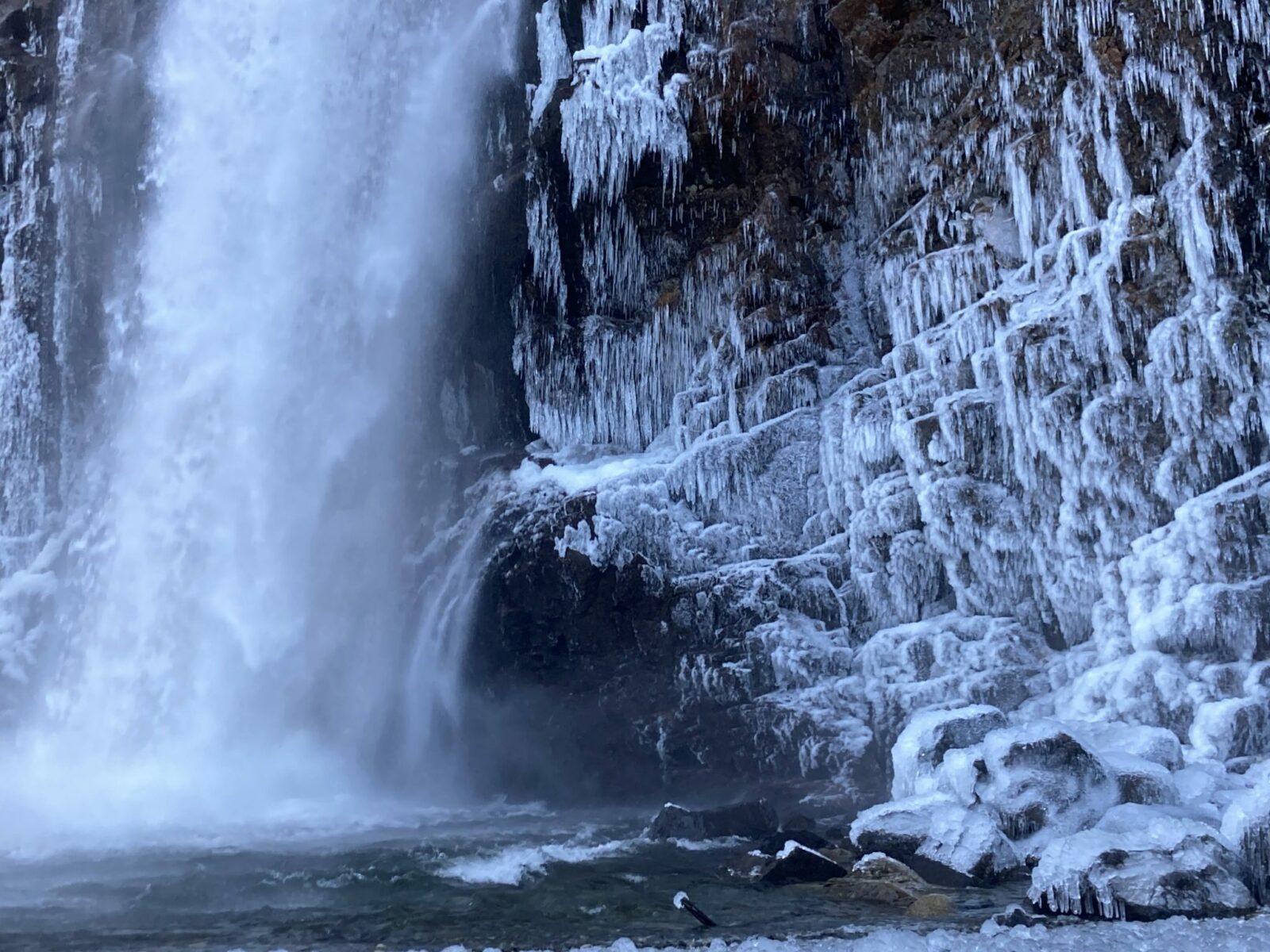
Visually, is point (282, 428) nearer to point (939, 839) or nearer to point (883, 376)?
point (883, 376)

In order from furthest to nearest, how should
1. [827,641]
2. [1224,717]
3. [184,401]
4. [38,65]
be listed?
[38,65] < [184,401] < [827,641] < [1224,717]

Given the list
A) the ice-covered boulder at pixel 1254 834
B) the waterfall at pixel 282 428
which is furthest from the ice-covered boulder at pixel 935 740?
the waterfall at pixel 282 428

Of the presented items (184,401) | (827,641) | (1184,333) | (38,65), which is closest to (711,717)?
(827,641)

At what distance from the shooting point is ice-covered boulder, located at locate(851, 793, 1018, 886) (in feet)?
35.3

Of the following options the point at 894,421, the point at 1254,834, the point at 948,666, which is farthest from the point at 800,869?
the point at 894,421

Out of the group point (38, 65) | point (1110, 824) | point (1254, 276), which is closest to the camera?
point (1110, 824)

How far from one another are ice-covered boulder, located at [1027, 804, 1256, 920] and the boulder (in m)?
6.16

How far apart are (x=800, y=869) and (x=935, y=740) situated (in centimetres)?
254

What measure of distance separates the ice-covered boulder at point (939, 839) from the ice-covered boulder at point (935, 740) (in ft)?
2.14

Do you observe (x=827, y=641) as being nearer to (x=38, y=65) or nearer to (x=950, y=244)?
(x=950, y=244)

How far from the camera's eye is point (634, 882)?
1230cm

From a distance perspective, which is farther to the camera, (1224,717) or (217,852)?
(217,852)

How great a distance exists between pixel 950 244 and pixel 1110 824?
1098 centimetres

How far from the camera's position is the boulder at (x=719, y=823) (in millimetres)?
15148
